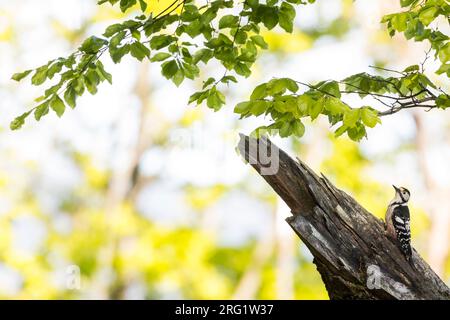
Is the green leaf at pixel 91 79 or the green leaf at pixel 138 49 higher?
the green leaf at pixel 138 49

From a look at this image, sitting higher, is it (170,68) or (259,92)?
(170,68)

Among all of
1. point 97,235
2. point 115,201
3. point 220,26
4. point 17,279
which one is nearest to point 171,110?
point 115,201

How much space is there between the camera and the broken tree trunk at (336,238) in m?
4.19

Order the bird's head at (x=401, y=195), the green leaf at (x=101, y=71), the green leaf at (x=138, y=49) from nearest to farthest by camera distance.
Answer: the green leaf at (x=138, y=49), the green leaf at (x=101, y=71), the bird's head at (x=401, y=195)

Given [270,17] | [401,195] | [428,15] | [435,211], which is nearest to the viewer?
[428,15]

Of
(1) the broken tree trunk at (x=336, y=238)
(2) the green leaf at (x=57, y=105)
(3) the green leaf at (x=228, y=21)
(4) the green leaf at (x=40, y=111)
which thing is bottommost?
(1) the broken tree trunk at (x=336, y=238)

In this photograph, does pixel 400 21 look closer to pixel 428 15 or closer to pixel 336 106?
pixel 428 15

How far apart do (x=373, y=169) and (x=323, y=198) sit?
51.5ft

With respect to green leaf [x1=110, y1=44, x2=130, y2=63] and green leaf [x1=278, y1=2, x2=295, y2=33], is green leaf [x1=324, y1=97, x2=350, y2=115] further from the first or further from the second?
green leaf [x1=110, y1=44, x2=130, y2=63]

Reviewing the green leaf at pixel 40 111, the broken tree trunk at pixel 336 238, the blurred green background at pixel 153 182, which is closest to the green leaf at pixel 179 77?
the broken tree trunk at pixel 336 238

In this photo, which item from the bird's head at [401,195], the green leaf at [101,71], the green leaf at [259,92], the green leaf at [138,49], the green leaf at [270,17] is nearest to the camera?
the green leaf at [259,92]

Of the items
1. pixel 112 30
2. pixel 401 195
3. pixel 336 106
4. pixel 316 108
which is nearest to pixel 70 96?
pixel 112 30

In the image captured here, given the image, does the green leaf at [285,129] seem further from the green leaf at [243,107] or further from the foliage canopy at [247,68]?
the green leaf at [243,107]

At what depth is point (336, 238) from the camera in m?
4.23
